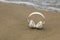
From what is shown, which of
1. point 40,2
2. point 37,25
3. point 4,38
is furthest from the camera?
point 40,2

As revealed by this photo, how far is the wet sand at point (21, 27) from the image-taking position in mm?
1344

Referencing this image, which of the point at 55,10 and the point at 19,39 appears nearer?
the point at 19,39

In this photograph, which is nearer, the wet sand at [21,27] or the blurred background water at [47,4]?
the wet sand at [21,27]

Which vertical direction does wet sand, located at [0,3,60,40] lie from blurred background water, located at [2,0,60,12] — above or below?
below

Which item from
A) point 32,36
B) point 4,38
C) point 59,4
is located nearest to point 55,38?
point 32,36

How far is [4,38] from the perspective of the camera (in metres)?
1.29

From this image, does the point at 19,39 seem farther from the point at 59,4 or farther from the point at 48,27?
the point at 59,4

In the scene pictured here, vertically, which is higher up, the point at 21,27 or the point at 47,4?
the point at 47,4

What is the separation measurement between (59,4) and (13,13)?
2.16ft

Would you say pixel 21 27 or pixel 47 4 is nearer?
pixel 21 27

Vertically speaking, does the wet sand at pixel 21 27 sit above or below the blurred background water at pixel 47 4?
below

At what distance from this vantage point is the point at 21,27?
1498mm

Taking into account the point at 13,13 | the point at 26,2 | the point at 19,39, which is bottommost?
the point at 19,39

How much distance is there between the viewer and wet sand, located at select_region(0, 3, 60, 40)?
1.34 m
